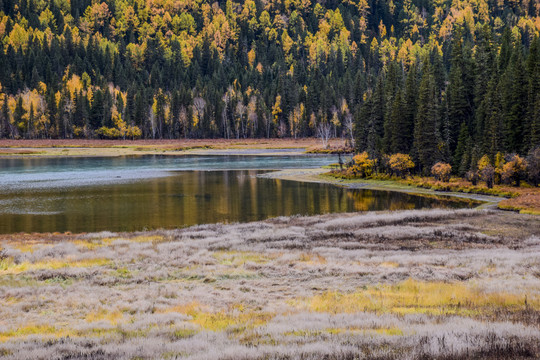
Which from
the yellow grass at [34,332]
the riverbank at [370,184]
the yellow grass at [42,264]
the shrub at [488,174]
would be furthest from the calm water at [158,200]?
the yellow grass at [34,332]

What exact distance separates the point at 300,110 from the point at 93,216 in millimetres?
130742

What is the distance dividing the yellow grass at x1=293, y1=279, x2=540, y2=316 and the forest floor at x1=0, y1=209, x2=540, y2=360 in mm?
59

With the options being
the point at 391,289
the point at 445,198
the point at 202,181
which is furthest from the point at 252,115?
the point at 391,289

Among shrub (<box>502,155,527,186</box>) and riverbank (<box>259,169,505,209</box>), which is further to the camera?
shrub (<box>502,155,527,186</box>)

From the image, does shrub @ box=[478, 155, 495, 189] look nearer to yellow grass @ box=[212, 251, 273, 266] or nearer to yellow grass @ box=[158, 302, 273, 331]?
yellow grass @ box=[212, 251, 273, 266]

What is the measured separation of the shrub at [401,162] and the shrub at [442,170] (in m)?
5.50

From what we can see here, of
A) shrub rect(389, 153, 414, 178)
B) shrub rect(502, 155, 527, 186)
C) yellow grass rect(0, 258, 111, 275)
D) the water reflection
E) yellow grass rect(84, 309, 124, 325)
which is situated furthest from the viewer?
shrub rect(389, 153, 414, 178)

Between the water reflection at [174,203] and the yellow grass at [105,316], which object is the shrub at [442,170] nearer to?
the water reflection at [174,203]

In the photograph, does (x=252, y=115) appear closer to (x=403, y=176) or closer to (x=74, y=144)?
(x=74, y=144)

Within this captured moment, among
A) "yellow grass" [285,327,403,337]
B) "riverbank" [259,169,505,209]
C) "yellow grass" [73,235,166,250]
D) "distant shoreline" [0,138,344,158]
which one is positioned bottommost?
"riverbank" [259,169,505,209]

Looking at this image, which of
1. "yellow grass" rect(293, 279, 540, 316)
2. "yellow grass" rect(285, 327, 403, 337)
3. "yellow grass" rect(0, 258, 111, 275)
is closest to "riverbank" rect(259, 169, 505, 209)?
"yellow grass" rect(293, 279, 540, 316)

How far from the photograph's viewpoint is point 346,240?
3089cm

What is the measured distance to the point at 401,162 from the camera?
228 ft

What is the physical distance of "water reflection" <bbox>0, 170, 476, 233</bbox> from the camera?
137 ft
